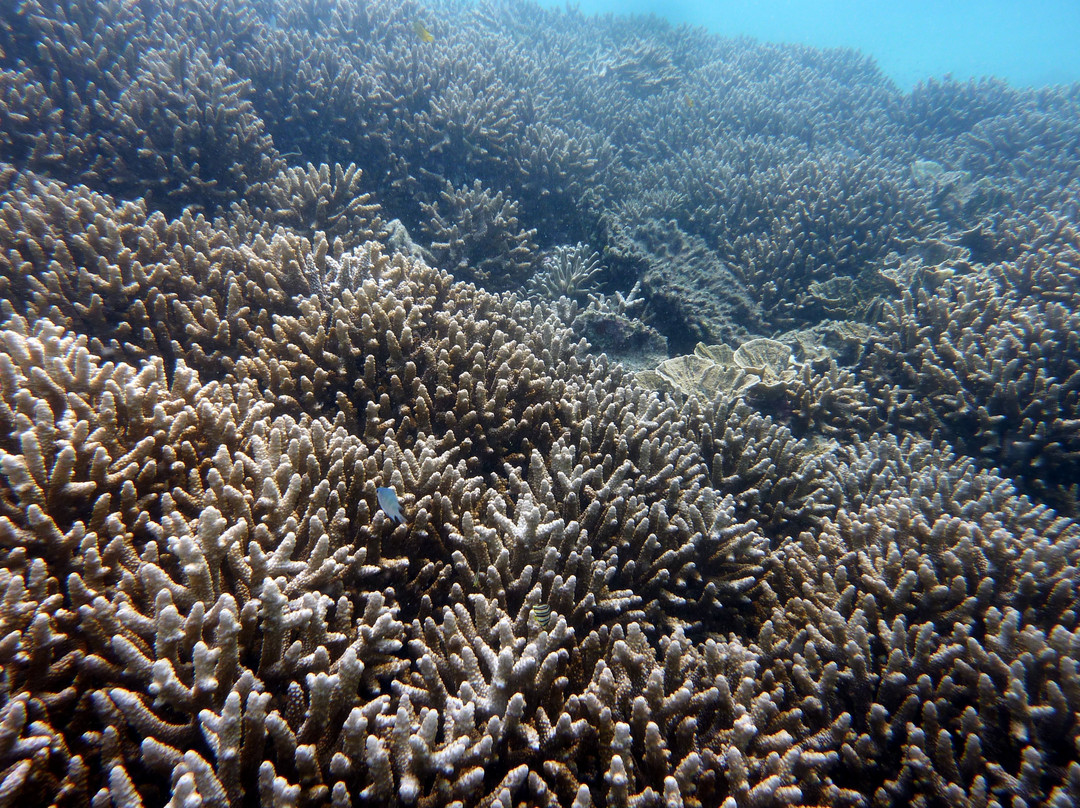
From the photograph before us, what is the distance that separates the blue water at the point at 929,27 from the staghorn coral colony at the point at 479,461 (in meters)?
75.6

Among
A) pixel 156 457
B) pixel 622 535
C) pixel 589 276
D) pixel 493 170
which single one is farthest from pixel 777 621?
pixel 493 170

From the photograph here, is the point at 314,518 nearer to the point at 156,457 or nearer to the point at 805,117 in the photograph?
the point at 156,457

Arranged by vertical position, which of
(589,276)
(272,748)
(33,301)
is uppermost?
(589,276)

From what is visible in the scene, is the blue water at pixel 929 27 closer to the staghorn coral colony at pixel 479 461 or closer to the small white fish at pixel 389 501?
the staghorn coral colony at pixel 479 461

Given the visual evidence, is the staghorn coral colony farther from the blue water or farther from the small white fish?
the blue water

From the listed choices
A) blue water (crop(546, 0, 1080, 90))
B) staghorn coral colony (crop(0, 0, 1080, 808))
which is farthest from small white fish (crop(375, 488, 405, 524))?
blue water (crop(546, 0, 1080, 90))

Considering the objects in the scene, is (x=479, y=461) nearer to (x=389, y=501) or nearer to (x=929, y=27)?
(x=389, y=501)

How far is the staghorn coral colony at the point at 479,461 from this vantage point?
1714 mm

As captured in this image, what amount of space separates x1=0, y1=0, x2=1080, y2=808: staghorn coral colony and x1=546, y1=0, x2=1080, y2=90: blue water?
7564 centimetres

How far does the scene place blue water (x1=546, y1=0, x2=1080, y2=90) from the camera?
2854 inches

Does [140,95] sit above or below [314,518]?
above

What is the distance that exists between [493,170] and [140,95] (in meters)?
4.17

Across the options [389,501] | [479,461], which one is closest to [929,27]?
[479,461]

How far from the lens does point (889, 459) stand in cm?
407
